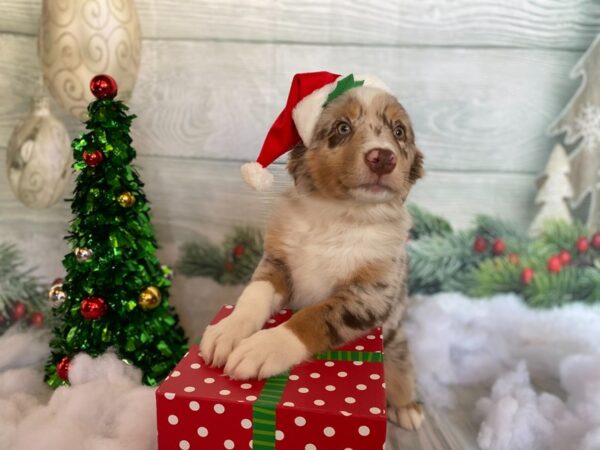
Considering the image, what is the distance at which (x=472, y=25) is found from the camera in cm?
169

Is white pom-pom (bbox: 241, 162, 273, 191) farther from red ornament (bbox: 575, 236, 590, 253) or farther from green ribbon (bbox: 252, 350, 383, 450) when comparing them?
red ornament (bbox: 575, 236, 590, 253)

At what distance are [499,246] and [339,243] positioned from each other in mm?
936

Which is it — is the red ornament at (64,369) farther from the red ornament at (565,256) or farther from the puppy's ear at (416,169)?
the red ornament at (565,256)

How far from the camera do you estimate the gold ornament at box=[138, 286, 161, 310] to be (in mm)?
1454

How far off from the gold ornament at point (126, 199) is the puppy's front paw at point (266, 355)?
0.59m

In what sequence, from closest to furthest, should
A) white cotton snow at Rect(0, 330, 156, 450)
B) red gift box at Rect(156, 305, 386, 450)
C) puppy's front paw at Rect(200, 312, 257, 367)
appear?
red gift box at Rect(156, 305, 386, 450), puppy's front paw at Rect(200, 312, 257, 367), white cotton snow at Rect(0, 330, 156, 450)

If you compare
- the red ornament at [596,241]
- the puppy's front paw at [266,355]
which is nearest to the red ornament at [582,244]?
the red ornament at [596,241]

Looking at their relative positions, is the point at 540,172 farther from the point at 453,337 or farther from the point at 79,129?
the point at 79,129

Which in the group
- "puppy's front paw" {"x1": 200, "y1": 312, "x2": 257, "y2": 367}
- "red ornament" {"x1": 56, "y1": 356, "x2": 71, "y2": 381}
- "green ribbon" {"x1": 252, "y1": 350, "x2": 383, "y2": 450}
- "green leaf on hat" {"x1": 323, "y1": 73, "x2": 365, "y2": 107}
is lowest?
"red ornament" {"x1": 56, "y1": 356, "x2": 71, "y2": 381}

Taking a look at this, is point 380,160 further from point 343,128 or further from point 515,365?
point 515,365

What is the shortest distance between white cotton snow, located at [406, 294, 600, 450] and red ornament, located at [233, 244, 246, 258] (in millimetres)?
615

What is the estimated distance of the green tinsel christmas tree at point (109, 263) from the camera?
4.45ft

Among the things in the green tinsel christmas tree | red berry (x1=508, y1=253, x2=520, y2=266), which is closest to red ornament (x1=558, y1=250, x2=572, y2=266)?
red berry (x1=508, y1=253, x2=520, y2=266)

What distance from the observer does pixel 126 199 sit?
1390 millimetres
